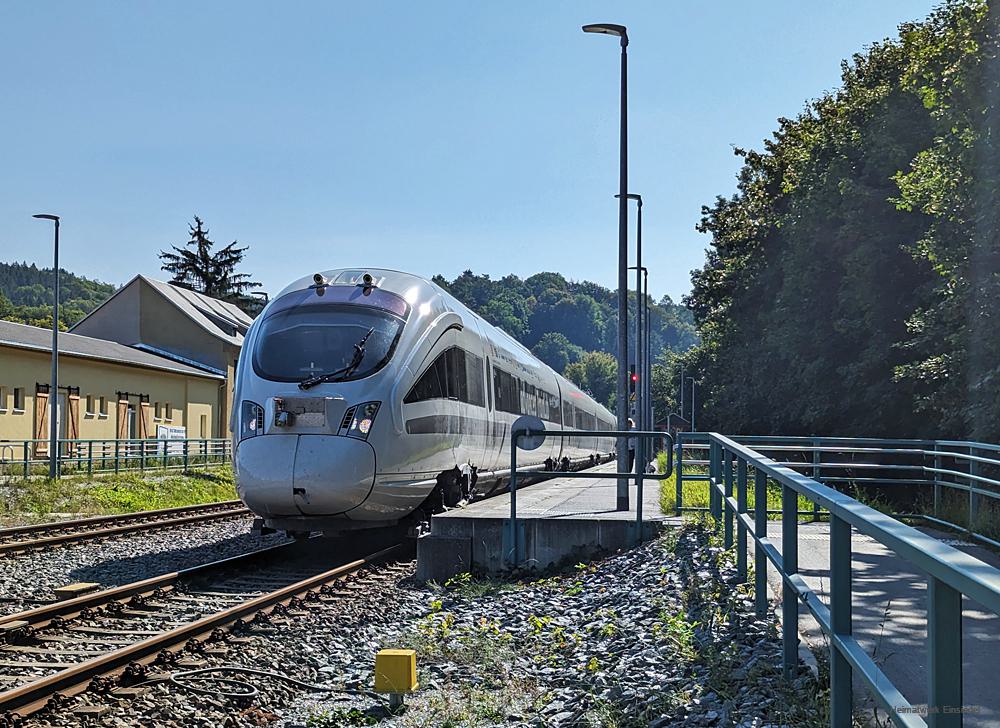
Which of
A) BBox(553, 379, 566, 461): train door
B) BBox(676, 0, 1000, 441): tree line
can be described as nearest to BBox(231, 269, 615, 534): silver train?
BBox(676, 0, 1000, 441): tree line

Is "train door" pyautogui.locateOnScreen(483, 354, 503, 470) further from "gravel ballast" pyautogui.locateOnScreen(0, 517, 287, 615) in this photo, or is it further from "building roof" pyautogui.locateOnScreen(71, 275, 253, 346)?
"building roof" pyautogui.locateOnScreen(71, 275, 253, 346)

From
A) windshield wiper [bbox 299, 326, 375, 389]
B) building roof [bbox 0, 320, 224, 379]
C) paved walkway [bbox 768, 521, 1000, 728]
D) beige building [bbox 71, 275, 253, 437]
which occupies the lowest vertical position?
paved walkway [bbox 768, 521, 1000, 728]

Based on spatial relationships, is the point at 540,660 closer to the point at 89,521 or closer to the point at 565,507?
the point at 565,507

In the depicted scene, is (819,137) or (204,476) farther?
(819,137)

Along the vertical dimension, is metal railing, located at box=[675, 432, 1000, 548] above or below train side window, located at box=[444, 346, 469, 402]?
below

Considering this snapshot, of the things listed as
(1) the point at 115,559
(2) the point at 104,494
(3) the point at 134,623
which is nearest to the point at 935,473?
(3) the point at 134,623

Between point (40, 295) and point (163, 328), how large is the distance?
106m

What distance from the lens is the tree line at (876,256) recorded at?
18172 mm

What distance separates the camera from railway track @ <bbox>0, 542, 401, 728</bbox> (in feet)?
23.7

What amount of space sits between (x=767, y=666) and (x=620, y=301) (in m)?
11.4

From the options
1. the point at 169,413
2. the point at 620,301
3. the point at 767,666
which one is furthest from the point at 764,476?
the point at 169,413

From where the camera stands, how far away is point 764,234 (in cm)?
4353

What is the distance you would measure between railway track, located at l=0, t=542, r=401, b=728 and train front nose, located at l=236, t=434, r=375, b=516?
79cm

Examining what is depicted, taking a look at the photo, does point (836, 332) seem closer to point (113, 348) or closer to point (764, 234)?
point (764, 234)
